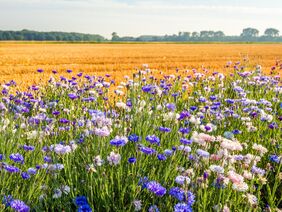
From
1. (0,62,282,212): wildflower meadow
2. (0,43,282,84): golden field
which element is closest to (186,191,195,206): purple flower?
(0,62,282,212): wildflower meadow

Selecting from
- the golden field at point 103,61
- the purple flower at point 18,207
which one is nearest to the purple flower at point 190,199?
the purple flower at point 18,207

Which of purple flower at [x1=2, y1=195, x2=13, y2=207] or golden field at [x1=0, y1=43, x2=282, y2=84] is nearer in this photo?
purple flower at [x1=2, y1=195, x2=13, y2=207]

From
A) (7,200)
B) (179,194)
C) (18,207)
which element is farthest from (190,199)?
(7,200)

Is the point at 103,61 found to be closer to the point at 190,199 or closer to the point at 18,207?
the point at 190,199

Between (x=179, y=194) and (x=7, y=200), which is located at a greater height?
(x=179, y=194)

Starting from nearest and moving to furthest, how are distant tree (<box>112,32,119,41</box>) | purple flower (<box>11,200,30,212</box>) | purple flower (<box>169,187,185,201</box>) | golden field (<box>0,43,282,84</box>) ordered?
purple flower (<box>11,200,30,212</box>) < purple flower (<box>169,187,185,201</box>) < golden field (<box>0,43,282,84</box>) < distant tree (<box>112,32,119,41</box>)

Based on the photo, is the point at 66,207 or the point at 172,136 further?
the point at 172,136

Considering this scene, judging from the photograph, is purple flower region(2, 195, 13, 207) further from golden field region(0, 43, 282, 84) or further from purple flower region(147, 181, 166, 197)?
golden field region(0, 43, 282, 84)

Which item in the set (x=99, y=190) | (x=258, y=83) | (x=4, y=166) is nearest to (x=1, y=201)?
(x=4, y=166)

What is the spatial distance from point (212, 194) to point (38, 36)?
136m

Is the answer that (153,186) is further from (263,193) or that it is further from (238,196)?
(263,193)

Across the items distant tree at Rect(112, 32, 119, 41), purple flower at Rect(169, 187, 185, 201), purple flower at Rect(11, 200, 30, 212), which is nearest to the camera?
purple flower at Rect(11, 200, 30, 212)

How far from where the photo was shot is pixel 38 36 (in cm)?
13312

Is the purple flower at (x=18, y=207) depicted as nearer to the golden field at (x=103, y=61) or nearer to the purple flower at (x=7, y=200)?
the purple flower at (x=7, y=200)
